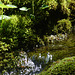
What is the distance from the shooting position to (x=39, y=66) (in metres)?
3.24

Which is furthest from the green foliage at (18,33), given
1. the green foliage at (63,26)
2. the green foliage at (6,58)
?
the green foliage at (63,26)

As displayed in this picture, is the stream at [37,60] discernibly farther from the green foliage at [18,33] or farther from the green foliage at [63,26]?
the green foliage at [63,26]

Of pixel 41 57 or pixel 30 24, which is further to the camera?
pixel 30 24

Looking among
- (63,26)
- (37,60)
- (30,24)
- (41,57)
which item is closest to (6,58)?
(37,60)

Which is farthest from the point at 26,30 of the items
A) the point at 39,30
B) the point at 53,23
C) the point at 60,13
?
the point at 60,13

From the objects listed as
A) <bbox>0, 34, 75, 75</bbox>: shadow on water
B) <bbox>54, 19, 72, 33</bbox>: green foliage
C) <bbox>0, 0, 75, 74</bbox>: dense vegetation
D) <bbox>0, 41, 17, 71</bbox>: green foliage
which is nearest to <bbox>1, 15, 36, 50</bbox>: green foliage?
<bbox>0, 0, 75, 74</bbox>: dense vegetation

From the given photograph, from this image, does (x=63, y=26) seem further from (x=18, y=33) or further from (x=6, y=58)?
(x=6, y=58)

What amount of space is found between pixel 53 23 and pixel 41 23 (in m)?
0.57

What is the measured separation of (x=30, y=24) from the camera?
4254 mm

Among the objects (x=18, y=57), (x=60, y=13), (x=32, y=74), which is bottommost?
(x=32, y=74)

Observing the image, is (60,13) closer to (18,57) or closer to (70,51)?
(70,51)

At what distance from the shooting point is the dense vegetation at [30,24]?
12.1 feet

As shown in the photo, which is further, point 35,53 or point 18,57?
point 35,53

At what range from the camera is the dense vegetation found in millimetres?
3703
